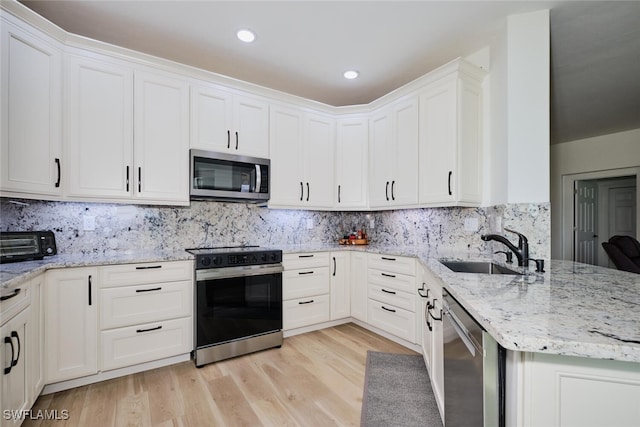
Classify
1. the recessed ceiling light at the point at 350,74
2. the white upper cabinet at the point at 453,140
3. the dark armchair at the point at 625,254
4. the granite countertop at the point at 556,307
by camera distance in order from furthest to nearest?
the dark armchair at the point at 625,254 → the recessed ceiling light at the point at 350,74 → the white upper cabinet at the point at 453,140 → the granite countertop at the point at 556,307

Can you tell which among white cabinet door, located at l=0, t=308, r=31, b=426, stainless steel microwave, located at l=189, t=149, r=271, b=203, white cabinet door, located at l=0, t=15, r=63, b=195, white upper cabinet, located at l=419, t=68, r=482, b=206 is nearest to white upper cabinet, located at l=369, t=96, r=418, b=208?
white upper cabinet, located at l=419, t=68, r=482, b=206

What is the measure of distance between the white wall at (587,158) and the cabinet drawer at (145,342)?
6.43 m

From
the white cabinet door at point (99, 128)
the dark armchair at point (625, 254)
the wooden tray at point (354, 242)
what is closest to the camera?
the white cabinet door at point (99, 128)

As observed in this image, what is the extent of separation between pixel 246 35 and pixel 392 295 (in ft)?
8.79

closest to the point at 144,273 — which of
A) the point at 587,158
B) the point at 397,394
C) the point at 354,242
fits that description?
the point at 397,394

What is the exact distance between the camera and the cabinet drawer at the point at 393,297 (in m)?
2.65

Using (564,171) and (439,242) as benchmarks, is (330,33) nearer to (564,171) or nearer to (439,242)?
(439,242)

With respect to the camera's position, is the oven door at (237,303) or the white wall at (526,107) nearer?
the white wall at (526,107)

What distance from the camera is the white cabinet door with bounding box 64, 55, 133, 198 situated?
2.21 metres

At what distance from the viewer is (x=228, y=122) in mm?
2881

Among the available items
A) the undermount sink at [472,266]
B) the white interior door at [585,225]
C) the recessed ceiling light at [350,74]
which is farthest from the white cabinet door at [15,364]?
the white interior door at [585,225]

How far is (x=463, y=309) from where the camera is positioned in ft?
3.95

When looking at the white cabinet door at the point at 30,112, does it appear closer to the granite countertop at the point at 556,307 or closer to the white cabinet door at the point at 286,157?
the granite countertop at the point at 556,307

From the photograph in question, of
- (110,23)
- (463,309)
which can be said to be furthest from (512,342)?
→ (110,23)
